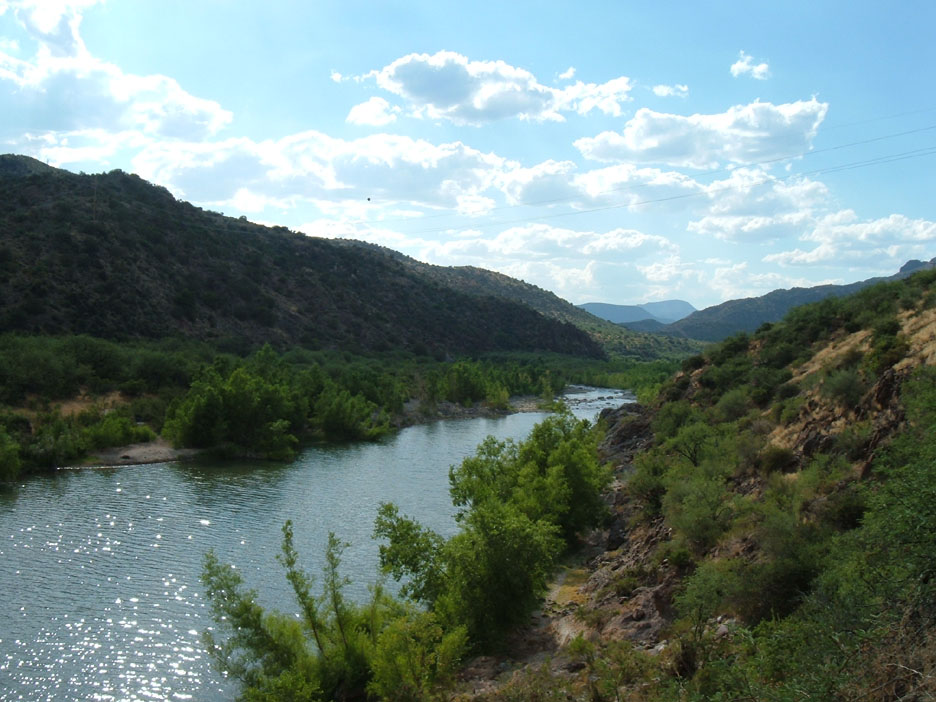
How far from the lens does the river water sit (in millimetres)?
21203

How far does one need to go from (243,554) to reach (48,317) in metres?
59.8

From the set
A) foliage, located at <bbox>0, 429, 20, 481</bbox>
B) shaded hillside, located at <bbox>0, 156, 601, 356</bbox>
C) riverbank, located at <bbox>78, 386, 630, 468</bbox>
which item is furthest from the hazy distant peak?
foliage, located at <bbox>0, 429, 20, 481</bbox>

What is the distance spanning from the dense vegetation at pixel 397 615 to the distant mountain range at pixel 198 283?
66.9m

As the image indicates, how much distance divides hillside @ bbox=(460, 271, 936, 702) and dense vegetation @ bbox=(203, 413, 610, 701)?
4.94ft

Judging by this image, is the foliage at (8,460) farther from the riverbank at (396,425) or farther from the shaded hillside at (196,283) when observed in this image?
the shaded hillside at (196,283)

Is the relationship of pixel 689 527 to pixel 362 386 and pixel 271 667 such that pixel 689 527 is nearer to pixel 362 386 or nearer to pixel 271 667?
pixel 271 667

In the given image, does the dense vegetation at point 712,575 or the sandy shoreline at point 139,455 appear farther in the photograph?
the sandy shoreline at point 139,455

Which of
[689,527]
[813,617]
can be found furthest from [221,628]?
[813,617]

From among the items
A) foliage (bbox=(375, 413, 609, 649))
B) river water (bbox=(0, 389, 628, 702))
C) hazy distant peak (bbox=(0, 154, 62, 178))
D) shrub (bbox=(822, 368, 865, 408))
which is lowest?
river water (bbox=(0, 389, 628, 702))

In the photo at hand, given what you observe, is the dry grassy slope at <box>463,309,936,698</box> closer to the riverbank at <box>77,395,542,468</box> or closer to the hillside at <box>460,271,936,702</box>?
the hillside at <box>460,271,936,702</box>

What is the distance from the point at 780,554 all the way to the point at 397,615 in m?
10.3

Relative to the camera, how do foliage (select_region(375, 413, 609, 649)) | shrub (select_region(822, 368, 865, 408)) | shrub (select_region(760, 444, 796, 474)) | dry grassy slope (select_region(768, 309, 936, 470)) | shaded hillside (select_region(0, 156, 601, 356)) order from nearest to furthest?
1. foliage (select_region(375, 413, 609, 649))
2. dry grassy slope (select_region(768, 309, 936, 470))
3. shrub (select_region(760, 444, 796, 474))
4. shrub (select_region(822, 368, 865, 408))
5. shaded hillside (select_region(0, 156, 601, 356))

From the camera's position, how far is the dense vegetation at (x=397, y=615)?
1839cm

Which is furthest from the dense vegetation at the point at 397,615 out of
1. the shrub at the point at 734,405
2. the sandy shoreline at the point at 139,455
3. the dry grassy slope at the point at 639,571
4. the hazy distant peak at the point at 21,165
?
the hazy distant peak at the point at 21,165
